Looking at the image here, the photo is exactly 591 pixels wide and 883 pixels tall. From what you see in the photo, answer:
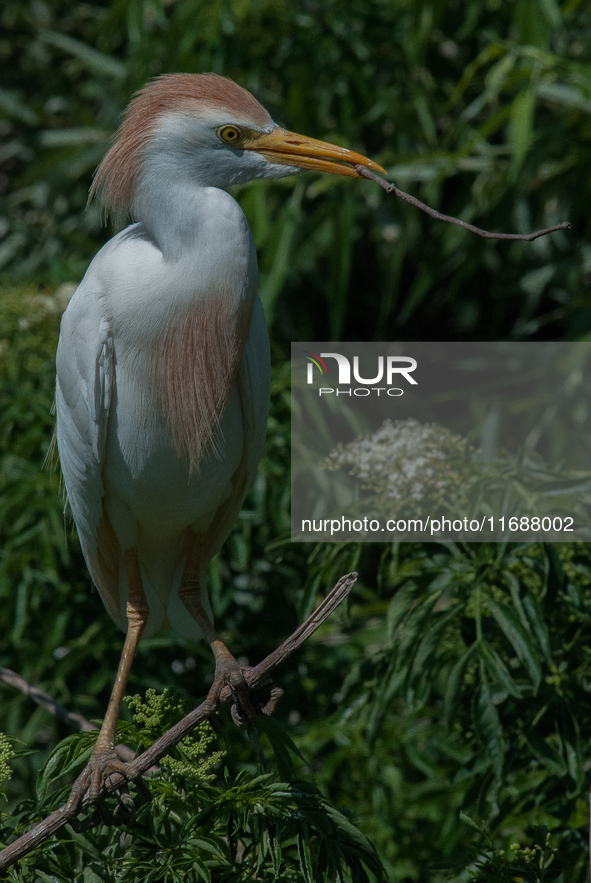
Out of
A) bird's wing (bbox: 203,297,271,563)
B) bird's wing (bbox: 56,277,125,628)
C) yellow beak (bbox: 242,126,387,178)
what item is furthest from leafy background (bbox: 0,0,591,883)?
yellow beak (bbox: 242,126,387,178)

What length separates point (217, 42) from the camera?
225 centimetres

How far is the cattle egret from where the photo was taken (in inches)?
38.1

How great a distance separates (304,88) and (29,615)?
1.45m

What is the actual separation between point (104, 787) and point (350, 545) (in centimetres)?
47

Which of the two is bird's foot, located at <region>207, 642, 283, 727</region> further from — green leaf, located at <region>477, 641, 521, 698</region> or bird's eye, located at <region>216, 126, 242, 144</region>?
bird's eye, located at <region>216, 126, 242, 144</region>

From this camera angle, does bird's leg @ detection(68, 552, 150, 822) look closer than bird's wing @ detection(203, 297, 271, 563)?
Yes

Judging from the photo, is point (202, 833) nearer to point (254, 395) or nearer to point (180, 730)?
point (180, 730)

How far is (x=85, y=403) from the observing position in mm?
1059

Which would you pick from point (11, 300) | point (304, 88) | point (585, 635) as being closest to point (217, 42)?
point (304, 88)

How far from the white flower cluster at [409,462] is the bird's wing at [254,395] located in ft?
0.57

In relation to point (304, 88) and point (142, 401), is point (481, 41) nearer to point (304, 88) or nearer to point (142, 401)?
point (304, 88)

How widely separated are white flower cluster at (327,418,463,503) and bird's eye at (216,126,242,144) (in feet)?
1.68

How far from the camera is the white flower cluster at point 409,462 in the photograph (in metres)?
1.26

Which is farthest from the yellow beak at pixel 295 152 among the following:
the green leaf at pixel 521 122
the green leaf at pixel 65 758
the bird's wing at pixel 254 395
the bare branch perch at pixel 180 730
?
the green leaf at pixel 521 122
